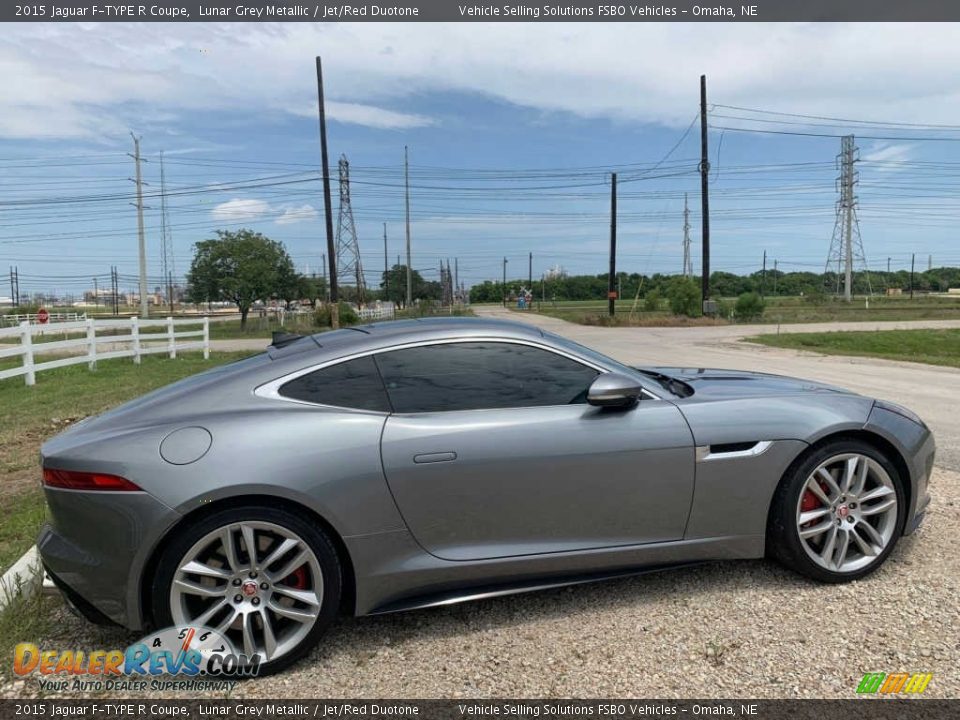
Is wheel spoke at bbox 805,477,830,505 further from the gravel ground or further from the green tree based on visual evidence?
the green tree

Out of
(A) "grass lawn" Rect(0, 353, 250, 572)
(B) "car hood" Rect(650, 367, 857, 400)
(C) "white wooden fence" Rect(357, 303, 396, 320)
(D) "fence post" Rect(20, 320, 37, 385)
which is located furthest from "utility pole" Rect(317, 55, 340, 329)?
(B) "car hood" Rect(650, 367, 857, 400)

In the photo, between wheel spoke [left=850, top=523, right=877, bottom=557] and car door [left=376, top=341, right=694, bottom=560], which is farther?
wheel spoke [left=850, top=523, right=877, bottom=557]

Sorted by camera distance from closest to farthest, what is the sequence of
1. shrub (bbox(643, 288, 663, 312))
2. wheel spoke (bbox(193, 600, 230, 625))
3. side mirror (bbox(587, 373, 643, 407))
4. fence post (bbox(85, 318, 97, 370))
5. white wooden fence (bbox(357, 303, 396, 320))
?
wheel spoke (bbox(193, 600, 230, 625)) → side mirror (bbox(587, 373, 643, 407)) → fence post (bbox(85, 318, 97, 370)) → shrub (bbox(643, 288, 663, 312)) → white wooden fence (bbox(357, 303, 396, 320))

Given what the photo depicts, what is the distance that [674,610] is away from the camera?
9.93 feet

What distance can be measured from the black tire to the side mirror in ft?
4.36

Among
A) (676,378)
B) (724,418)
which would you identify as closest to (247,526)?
(724,418)

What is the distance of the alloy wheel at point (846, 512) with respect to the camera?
3174 mm

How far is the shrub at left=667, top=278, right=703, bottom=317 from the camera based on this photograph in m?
35.1

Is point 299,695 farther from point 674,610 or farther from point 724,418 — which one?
point 724,418

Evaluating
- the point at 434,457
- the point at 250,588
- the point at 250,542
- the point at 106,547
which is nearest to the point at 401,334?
the point at 434,457

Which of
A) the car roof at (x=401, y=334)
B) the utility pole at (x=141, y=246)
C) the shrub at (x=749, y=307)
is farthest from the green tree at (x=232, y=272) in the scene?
the car roof at (x=401, y=334)

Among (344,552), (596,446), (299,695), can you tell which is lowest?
(299,695)

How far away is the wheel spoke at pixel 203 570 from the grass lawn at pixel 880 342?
19.2 metres

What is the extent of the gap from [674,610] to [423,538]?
1260mm
